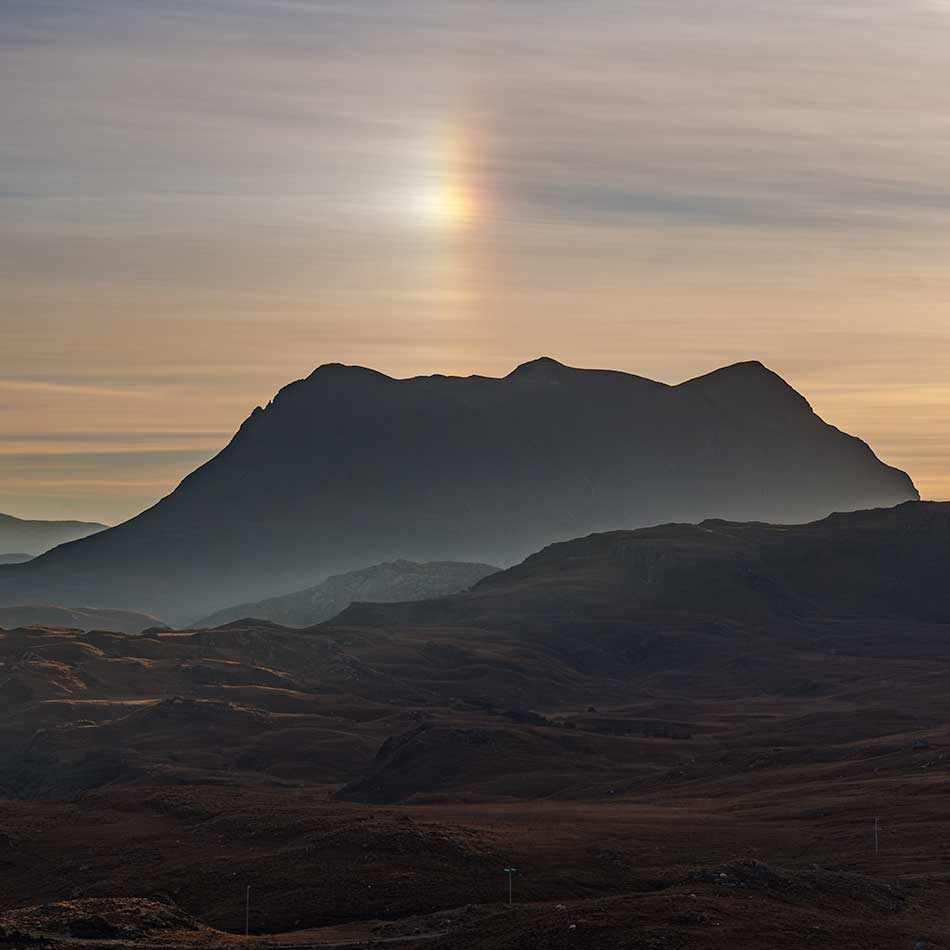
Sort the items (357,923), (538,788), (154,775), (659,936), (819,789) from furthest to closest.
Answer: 1. (154,775)
2. (538,788)
3. (819,789)
4. (357,923)
5. (659,936)

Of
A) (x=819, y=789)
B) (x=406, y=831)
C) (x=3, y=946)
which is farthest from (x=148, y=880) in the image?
(x=819, y=789)

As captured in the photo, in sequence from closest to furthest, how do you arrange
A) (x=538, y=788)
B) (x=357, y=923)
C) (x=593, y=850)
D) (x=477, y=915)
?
1. (x=477, y=915)
2. (x=357, y=923)
3. (x=593, y=850)
4. (x=538, y=788)

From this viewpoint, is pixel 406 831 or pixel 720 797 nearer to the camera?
pixel 406 831

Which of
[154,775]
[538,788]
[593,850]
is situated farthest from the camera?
[154,775]

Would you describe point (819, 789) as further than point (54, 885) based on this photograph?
Yes

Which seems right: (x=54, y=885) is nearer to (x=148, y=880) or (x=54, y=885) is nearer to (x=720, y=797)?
(x=148, y=880)

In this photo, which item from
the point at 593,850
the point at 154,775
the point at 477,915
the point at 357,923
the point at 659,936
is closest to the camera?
the point at 659,936

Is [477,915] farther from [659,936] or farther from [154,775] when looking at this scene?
[154,775]

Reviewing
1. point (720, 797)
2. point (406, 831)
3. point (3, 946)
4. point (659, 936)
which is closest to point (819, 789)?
point (720, 797)
